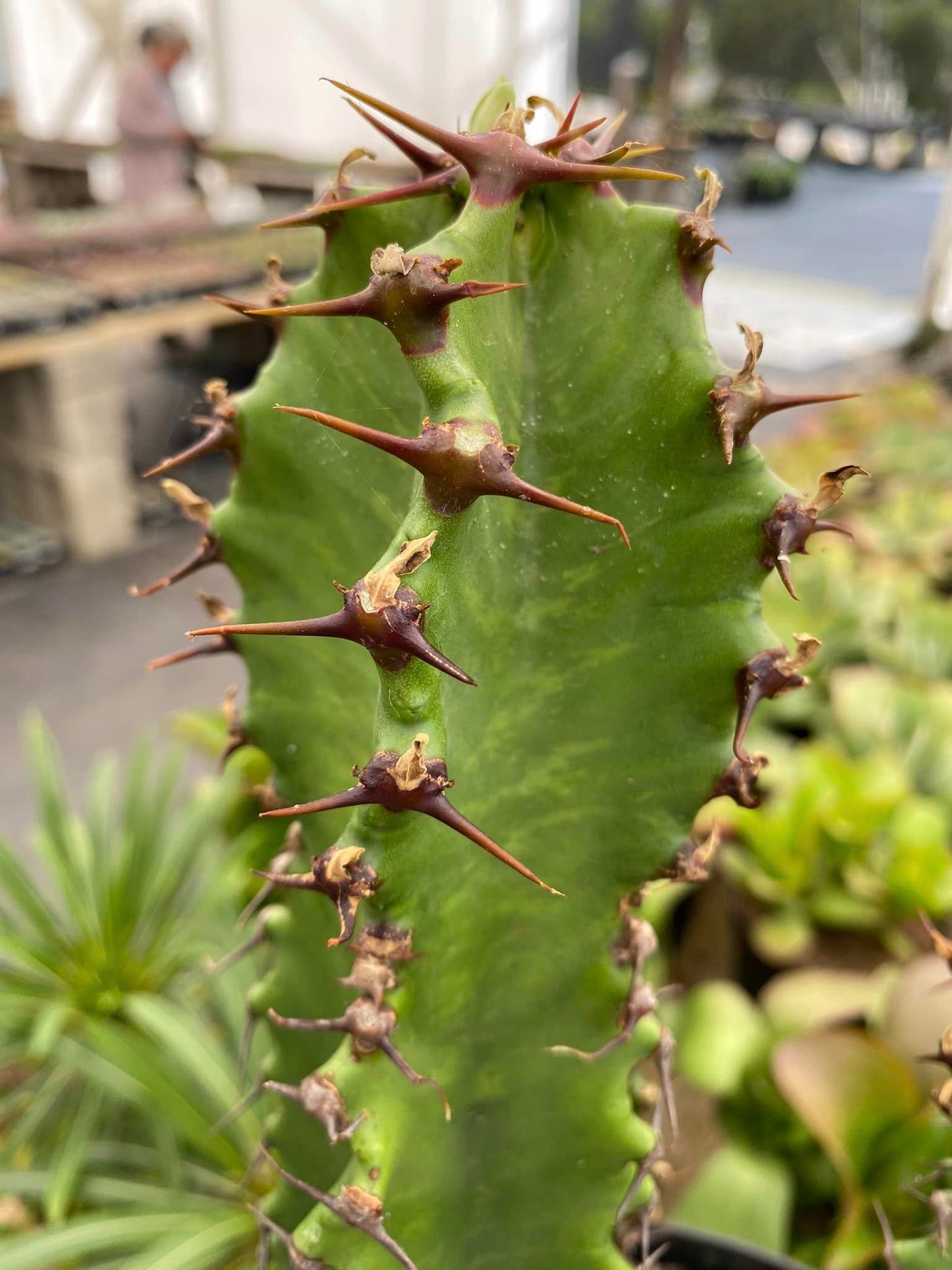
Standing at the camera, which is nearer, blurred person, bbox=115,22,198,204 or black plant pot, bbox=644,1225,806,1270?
black plant pot, bbox=644,1225,806,1270

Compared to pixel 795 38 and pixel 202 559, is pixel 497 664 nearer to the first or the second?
pixel 202 559

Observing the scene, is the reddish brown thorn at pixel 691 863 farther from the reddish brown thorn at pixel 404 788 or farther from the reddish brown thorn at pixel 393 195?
the reddish brown thorn at pixel 393 195

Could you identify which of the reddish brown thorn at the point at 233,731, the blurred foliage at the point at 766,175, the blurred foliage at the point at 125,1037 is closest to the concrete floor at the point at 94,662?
the blurred foliage at the point at 125,1037

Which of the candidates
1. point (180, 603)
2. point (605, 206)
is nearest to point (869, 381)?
point (180, 603)

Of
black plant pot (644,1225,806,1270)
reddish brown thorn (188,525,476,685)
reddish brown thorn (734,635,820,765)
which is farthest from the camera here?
black plant pot (644,1225,806,1270)

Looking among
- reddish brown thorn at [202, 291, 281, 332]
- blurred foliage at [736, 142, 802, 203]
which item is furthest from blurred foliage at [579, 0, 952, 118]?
reddish brown thorn at [202, 291, 281, 332]

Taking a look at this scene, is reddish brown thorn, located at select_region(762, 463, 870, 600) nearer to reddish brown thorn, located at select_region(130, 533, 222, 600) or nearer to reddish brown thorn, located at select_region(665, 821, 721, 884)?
reddish brown thorn, located at select_region(665, 821, 721, 884)
